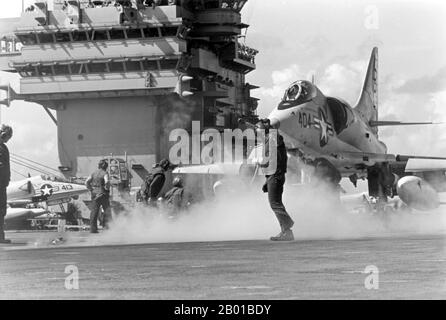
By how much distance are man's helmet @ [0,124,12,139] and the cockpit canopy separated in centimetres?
1012

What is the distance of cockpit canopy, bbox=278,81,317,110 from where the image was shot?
79.9 feet

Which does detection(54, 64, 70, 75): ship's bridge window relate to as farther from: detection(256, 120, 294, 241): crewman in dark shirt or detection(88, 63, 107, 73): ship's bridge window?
detection(256, 120, 294, 241): crewman in dark shirt

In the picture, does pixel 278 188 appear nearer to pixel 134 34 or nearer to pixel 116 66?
pixel 134 34

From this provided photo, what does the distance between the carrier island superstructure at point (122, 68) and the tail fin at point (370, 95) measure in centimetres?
3357

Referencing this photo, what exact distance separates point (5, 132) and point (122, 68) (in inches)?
2344

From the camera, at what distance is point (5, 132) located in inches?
622

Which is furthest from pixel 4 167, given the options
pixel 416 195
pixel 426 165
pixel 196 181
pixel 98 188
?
pixel 196 181

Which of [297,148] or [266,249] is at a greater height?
[297,148]

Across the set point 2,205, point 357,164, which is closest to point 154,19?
point 357,164

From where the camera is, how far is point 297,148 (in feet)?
77.8

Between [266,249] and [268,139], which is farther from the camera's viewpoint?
[268,139]

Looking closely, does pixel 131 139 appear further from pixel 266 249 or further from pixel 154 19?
pixel 266 249

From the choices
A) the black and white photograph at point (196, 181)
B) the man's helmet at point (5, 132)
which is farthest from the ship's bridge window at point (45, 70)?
the man's helmet at point (5, 132)
